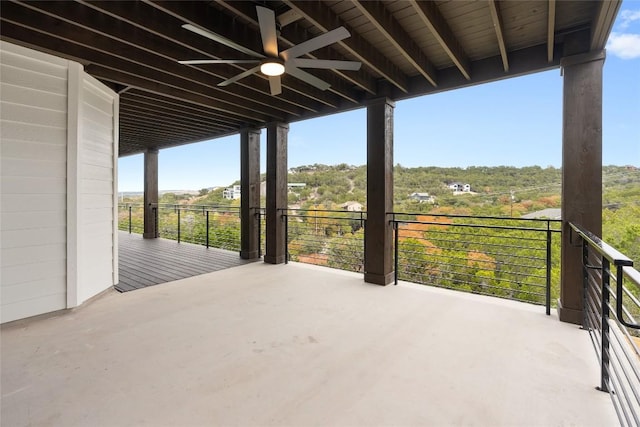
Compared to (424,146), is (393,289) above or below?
below

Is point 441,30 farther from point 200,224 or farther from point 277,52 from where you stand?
point 200,224

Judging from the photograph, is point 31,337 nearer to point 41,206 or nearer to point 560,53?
point 41,206

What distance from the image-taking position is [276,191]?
16.8 ft

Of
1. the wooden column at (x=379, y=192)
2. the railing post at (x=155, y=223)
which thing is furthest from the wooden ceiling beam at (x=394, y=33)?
the railing post at (x=155, y=223)

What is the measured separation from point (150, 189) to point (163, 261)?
329 cm

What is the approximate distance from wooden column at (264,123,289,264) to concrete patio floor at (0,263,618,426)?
192 cm

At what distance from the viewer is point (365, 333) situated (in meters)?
2.48

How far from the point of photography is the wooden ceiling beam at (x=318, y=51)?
7.35 feet

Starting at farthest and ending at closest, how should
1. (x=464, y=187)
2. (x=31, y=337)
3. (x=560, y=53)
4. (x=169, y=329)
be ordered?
1. (x=464, y=187)
2. (x=560, y=53)
3. (x=169, y=329)
4. (x=31, y=337)

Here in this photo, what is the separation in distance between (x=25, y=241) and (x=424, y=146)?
16778mm

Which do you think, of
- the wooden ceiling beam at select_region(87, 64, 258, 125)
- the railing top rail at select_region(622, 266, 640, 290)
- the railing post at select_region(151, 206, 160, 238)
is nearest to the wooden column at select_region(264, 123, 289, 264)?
the wooden ceiling beam at select_region(87, 64, 258, 125)

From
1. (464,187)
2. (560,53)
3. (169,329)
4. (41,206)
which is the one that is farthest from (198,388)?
(464,187)

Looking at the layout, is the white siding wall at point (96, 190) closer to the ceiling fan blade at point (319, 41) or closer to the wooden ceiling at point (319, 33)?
the wooden ceiling at point (319, 33)

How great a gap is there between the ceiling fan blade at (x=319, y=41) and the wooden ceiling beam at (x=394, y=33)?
A: 0.94 ft
